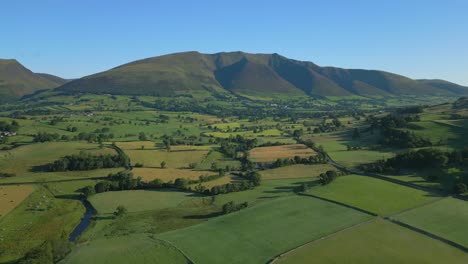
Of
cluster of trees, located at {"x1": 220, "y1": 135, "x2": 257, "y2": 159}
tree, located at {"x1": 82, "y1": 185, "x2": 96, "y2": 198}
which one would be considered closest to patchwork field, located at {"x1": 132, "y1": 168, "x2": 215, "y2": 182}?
tree, located at {"x1": 82, "y1": 185, "x2": 96, "y2": 198}

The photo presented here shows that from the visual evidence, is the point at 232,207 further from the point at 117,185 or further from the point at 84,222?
the point at 117,185

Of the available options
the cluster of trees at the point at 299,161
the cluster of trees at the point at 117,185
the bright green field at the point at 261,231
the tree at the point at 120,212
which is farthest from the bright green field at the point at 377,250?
the cluster of trees at the point at 299,161

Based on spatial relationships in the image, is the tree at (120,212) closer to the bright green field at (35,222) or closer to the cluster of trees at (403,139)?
the bright green field at (35,222)

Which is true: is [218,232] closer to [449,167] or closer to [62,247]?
[62,247]

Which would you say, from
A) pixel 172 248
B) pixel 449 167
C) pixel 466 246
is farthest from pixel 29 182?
pixel 449 167

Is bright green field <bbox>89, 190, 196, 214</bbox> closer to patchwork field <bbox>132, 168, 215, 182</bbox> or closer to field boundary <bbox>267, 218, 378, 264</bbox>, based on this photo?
patchwork field <bbox>132, 168, 215, 182</bbox>

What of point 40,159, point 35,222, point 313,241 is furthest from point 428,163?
point 40,159
